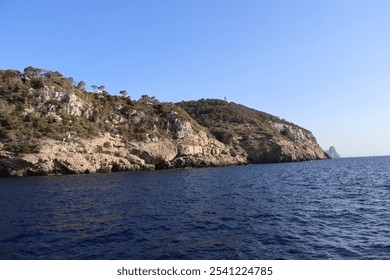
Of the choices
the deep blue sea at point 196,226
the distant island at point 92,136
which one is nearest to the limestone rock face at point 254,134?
the distant island at point 92,136

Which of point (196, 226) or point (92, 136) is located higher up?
point (92, 136)

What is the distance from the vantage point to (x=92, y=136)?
7875 cm

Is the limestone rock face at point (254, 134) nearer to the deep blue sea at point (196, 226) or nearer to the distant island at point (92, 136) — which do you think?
the distant island at point (92, 136)

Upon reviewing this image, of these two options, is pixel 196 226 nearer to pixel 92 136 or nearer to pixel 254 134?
pixel 92 136

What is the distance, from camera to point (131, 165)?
7931 centimetres

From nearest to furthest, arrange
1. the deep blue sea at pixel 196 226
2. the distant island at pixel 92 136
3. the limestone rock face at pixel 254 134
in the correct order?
the deep blue sea at pixel 196 226 < the distant island at pixel 92 136 < the limestone rock face at pixel 254 134

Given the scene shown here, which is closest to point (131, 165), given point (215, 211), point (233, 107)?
point (215, 211)

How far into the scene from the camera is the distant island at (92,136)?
6625cm

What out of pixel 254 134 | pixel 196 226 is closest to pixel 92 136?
pixel 196 226

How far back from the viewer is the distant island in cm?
6625

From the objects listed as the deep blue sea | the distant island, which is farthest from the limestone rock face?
the deep blue sea

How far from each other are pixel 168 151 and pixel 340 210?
6729 centimetres

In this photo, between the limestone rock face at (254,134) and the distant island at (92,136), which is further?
the limestone rock face at (254,134)

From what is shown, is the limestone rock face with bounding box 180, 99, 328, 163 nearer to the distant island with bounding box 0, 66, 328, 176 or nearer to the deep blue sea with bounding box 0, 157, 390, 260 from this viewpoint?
the distant island with bounding box 0, 66, 328, 176
